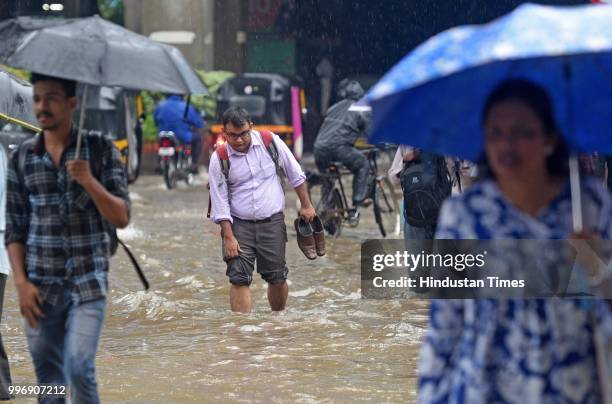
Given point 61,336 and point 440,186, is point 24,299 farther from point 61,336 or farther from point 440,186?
point 440,186

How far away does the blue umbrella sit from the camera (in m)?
3.60

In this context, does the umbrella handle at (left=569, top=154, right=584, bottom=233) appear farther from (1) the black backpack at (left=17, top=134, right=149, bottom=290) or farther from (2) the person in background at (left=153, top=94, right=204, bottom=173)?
(2) the person in background at (left=153, top=94, right=204, bottom=173)

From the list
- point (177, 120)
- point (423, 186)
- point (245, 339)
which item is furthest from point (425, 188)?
point (177, 120)

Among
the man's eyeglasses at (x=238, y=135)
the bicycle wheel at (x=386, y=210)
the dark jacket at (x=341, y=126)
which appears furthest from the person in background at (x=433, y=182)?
the bicycle wheel at (x=386, y=210)

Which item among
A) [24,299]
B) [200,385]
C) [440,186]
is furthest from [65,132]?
[440,186]

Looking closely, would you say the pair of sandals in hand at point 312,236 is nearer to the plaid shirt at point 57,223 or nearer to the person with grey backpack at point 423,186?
the person with grey backpack at point 423,186

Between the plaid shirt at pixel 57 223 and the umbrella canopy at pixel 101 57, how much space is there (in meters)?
0.41

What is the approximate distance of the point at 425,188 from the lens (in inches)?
406

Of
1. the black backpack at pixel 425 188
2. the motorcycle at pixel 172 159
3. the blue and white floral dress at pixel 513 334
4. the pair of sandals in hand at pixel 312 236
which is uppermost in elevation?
the blue and white floral dress at pixel 513 334

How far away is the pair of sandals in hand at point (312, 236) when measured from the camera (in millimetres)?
9922

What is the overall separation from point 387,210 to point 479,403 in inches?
495

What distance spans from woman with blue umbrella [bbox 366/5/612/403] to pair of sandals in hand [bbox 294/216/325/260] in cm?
597


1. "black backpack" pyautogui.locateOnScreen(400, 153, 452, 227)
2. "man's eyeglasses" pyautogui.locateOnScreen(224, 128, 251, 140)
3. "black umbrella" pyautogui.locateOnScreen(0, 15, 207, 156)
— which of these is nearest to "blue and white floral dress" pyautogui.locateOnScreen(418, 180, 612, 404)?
"black umbrella" pyautogui.locateOnScreen(0, 15, 207, 156)

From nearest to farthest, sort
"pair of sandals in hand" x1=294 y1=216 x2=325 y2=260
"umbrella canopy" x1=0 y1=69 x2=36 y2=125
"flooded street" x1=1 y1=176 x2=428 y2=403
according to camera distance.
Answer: "umbrella canopy" x1=0 y1=69 x2=36 y2=125
"flooded street" x1=1 y1=176 x2=428 y2=403
"pair of sandals in hand" x1=294 y1=216 x2=325 y2=260
